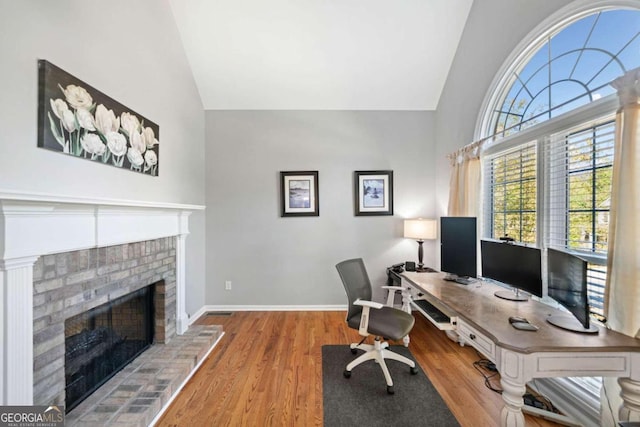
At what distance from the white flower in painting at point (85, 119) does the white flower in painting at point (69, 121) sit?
3cm

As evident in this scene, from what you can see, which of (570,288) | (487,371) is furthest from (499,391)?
(570,288)

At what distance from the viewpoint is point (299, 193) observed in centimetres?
337

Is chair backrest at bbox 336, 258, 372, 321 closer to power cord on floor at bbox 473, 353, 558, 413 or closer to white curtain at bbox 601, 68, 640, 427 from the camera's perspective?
power cord on floor at bbox 473, 353, 558, 413

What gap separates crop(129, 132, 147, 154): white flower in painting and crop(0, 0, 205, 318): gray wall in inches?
9.0

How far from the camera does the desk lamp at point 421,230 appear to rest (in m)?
2.99

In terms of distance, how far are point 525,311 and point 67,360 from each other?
9.73ft

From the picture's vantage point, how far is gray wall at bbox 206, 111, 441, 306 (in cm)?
338

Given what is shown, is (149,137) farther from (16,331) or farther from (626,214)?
(626,214)

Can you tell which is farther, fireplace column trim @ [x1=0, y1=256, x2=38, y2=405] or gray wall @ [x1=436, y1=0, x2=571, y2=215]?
gray wall @ [x1=436, y1=0, x2=571, y2=215]

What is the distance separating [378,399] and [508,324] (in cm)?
107

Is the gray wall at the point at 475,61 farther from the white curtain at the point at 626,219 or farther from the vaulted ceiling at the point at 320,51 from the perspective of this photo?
the white curtain at the point at 626,219

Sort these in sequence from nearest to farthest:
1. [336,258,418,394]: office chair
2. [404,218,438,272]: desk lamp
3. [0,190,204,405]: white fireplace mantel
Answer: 1. [0,190,204,405]: white fireplace mantel
2. [336,258,418,394]: office chair
3. [404,218,438,272]: desk lamp

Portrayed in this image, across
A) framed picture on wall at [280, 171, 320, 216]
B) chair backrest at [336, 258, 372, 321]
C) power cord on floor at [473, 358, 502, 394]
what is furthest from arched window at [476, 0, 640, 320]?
framed picture on wall at [280, 171, 320, 216]

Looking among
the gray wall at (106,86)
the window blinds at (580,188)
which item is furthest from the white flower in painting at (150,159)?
the window blinds at (580,188)
